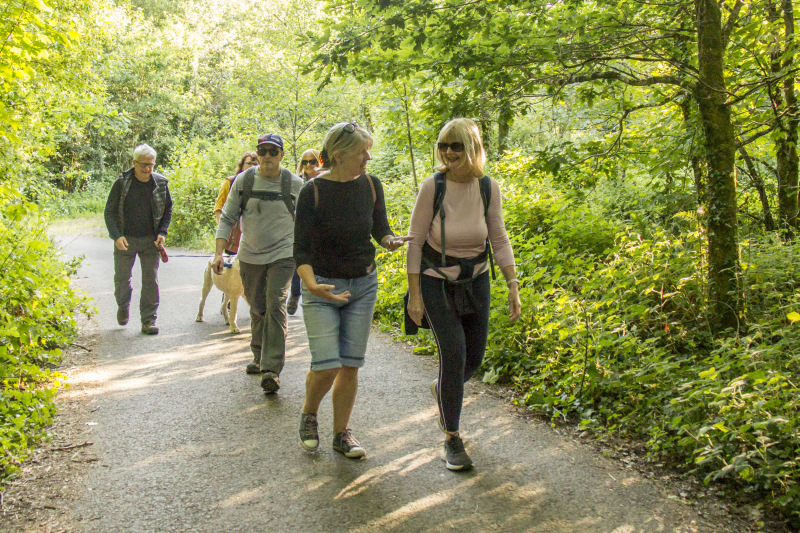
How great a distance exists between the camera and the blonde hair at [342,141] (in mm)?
4094

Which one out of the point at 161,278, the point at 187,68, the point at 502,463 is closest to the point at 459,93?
the point at 502,463

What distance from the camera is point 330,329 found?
4.18 meters

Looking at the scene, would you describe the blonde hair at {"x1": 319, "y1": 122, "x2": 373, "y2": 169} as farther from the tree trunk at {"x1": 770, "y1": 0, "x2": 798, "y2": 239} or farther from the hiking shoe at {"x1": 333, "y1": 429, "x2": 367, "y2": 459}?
the tree trunk at {"x1": 770, "y1": 0, "x2": 798, "y2": 239}

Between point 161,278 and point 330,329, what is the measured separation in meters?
9.68

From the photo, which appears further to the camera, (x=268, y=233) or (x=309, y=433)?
(x=268, y=233)

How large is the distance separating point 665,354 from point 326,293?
301cm

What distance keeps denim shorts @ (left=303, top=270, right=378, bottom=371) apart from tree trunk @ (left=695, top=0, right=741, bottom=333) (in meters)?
2.99

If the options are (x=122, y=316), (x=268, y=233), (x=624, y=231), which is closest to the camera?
(x=268, y=233)

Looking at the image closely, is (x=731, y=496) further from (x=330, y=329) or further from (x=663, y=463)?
(x=330, y=329)

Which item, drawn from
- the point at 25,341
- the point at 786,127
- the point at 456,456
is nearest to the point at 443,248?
the point at 456,456

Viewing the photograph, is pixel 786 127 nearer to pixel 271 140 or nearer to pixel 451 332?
pixel 451 332

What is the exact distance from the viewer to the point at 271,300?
5.88 metres

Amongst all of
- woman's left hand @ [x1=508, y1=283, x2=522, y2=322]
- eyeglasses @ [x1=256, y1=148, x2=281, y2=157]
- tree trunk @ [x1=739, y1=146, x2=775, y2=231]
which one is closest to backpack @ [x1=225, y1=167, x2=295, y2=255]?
eyeglasses @ [x1=256, y1=148, x2=281, y2=157]

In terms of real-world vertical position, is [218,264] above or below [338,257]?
below
